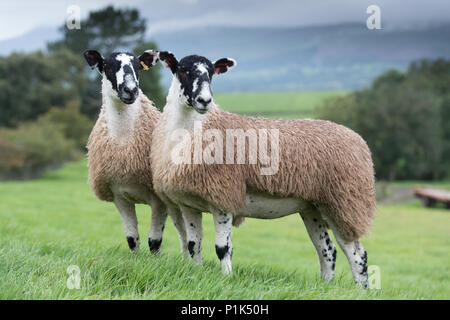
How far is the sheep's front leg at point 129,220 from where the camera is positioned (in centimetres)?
704

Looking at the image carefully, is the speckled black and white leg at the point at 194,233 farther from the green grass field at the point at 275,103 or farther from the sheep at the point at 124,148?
the green grass field at the point at 275,103

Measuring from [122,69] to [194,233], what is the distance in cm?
218

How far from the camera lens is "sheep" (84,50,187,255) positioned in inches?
248

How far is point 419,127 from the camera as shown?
155 ft

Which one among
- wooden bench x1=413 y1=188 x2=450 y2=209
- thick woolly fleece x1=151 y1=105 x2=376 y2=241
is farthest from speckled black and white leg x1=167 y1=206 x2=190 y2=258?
wooden bench x1=413 y1=188 x2=450 y2=209

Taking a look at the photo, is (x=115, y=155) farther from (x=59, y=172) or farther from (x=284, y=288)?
(x=59, y=172)

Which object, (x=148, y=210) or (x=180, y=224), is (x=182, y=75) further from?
(x=148, y=210)

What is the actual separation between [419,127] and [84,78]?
1232 inches

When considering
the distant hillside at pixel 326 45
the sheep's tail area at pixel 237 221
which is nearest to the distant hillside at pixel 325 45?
the distant hillside at pixel 326 45

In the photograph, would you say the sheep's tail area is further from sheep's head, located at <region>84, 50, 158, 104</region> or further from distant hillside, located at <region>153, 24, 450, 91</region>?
distant hillside, located at <region>153, 24, 450, 91</region>

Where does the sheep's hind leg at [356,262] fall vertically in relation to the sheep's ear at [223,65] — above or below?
below

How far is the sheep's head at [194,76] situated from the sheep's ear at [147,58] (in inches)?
19.6

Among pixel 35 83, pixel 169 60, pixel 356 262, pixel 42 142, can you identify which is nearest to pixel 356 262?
pixel 356 262

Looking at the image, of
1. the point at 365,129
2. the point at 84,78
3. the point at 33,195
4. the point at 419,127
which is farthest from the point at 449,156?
the point at 33,195
